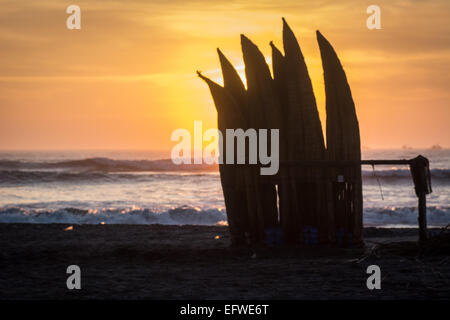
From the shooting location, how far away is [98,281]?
9.89 meters

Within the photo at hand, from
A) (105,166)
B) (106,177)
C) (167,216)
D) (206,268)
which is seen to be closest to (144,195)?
(106,177)

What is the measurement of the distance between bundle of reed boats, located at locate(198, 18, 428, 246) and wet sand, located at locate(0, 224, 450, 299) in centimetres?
56

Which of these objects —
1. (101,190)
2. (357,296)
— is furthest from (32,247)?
(101,190)

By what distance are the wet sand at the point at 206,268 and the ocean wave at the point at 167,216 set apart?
26.2ft

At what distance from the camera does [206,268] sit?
11.1m

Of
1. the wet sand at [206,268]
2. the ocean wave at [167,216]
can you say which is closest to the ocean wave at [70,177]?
the ocean wave at [167,216]

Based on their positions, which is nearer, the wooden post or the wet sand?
the wet sand

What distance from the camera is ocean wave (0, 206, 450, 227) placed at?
23.7m

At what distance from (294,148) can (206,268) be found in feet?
10.0

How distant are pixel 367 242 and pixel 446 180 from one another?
3262 cm

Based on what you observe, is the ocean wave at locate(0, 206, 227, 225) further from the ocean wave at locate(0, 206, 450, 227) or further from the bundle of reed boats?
the bundle of reed boats

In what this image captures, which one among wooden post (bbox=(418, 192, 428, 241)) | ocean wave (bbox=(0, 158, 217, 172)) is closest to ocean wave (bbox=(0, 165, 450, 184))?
ocean wave (bbox=(0, 158, 217, 172))
